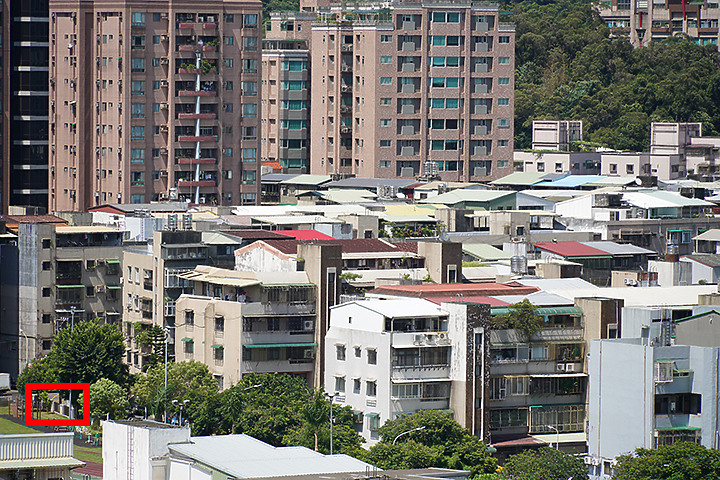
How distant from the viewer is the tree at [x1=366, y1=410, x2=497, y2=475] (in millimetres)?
79250

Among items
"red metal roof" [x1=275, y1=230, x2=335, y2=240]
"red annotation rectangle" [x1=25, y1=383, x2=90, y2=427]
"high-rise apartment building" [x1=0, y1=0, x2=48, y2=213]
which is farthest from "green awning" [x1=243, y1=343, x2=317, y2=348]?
"high-rise apartment building" [x1=0, y1=0, x2=48, y2=213]

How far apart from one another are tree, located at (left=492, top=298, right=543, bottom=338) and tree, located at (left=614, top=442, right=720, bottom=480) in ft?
48.4

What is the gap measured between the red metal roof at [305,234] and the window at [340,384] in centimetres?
2752

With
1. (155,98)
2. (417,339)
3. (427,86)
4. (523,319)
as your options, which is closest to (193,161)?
(155,98)

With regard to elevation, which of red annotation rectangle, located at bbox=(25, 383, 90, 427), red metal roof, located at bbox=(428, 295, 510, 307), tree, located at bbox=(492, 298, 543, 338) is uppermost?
red metal roof, located at bbox=(428, 295, 510, 307)

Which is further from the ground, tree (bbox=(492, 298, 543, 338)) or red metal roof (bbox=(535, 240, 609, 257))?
red metal roof (bbox=(535, 240, 609, 257))

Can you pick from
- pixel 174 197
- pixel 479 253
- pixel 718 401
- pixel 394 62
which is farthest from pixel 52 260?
pixel 394 62

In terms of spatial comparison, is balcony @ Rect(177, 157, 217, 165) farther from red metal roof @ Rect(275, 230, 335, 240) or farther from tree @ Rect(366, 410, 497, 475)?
tree @ Rect(366, 410, 497, 475)

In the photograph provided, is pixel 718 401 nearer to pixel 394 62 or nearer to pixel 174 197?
pixel 174 197

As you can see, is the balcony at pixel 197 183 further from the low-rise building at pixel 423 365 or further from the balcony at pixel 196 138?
the low-rise building at pixel 423 365

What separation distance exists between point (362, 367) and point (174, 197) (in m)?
66.1

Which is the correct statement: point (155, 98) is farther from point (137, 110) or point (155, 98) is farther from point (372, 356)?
point (372, 356)

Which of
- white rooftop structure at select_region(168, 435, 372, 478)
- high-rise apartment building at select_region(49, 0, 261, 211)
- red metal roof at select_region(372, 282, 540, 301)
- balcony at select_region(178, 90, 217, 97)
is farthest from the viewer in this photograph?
balcony at select_region(178, 90, 217, 97)

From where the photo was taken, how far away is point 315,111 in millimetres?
188375
